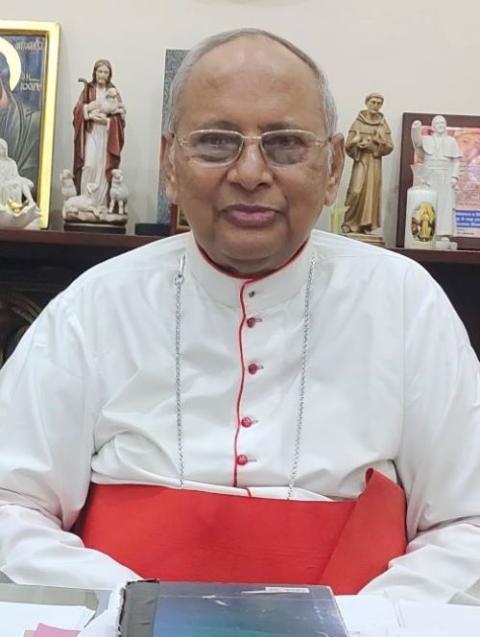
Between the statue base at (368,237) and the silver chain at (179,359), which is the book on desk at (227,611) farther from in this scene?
the statue base at (368,237)

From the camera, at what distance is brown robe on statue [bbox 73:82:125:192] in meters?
2.09

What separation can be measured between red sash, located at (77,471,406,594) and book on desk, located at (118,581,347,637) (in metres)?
0.42

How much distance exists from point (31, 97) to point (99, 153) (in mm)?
289

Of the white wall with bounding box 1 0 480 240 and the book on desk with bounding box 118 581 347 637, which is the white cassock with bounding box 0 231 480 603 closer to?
the book on desk with bounding box 118 581 347 637

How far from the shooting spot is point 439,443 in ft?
3.93

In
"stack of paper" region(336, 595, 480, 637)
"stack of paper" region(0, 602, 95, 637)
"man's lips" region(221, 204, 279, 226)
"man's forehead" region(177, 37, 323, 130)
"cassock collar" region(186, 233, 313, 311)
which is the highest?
"man's forehead" region(177, 37, 323, 130)

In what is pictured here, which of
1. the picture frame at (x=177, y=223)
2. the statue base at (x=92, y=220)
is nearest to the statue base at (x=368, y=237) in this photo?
the picture frame at (x=177, y=223)

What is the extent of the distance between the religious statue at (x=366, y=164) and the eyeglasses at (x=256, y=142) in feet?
2.90

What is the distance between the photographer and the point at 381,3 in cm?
227

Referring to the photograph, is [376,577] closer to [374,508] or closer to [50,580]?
[374,508]

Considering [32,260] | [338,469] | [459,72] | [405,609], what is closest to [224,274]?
[338,469]

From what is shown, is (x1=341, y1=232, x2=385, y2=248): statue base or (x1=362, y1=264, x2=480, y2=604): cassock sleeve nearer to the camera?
(x1=362, y1=264, x2=480, y2=604): cassock sleeve

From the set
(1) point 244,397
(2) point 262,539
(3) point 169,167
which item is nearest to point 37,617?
(2) point 262,539

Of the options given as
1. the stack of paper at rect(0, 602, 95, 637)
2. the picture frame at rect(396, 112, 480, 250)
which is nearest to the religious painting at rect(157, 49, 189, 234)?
the picture frame at rect(396, 112, 480, 250)
